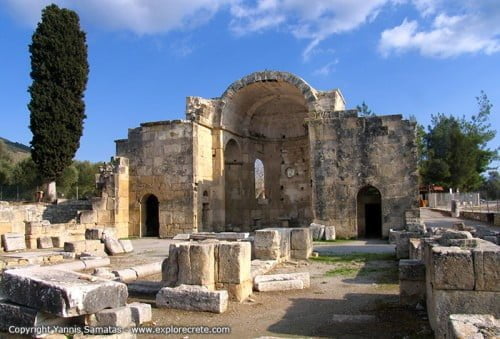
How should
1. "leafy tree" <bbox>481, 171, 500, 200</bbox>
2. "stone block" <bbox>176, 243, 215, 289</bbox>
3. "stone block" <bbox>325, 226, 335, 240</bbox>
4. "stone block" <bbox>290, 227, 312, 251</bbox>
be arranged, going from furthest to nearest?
1. "leafy tree" <bbox>481, 171, 500, 200</bbox>
2. "stone block" <bbox>325, 226, 335, 240</bbox>
3. "stone block" <bbox>290, 227, 312, 251</bbox>
4. "stone block" <bbox>176, 243, 215, 289</bbox>

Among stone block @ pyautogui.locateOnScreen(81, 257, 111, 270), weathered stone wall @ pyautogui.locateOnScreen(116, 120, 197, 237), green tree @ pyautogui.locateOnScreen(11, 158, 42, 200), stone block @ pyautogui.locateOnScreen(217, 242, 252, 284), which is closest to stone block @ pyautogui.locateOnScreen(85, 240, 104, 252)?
stone block @ pyautogui.locateOnScreen(81, 257, 111, 270)

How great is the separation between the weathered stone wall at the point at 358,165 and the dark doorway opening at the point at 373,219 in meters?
2.42

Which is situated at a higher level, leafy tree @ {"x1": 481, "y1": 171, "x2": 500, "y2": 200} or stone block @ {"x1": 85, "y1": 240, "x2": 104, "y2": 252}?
leafy tree @ {"x1": 481, "y1": 171, "x2": 500, "y2": 200}

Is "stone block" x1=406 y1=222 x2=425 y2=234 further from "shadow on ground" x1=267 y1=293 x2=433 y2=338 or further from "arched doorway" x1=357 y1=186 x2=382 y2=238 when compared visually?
"shadow on ground" x1=267 y1=293 x2=433 y2=338

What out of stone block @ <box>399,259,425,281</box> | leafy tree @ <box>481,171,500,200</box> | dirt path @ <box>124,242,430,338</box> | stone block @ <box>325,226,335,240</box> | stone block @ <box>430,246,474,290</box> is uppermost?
leafy tree @ <box>481,171,500,200</box>

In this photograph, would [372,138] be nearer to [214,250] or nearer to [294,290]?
[294,290]

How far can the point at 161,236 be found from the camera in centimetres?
2034

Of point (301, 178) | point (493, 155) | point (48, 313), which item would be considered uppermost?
point (493, 155)

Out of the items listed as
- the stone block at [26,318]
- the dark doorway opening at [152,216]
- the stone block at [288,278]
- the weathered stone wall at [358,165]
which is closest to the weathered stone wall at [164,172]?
the dark doorway opening at [152,216]

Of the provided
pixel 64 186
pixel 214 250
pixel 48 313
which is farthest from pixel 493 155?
pixel 48 313

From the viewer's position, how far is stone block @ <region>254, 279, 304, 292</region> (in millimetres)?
8461

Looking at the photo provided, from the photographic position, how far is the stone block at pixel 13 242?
47.3 ft

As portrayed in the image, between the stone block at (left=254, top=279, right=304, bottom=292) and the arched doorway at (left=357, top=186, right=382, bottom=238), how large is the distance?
11.7 metres

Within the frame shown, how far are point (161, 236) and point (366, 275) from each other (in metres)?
12.4
